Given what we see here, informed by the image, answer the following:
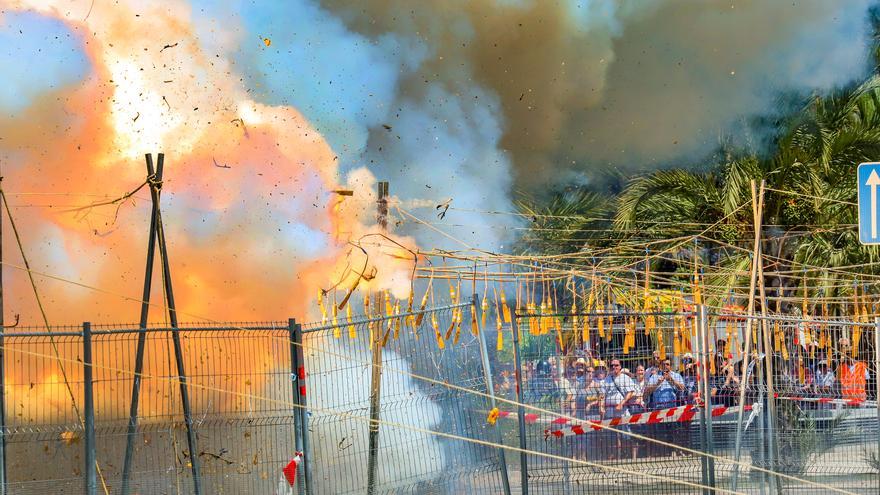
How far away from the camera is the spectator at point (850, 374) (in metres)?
9.95

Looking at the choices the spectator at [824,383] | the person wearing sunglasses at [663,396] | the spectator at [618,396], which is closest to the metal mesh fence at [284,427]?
the spectator at [618,396]

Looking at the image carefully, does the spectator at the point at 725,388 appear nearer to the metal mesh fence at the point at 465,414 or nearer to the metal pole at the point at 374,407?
the metal mesh fence at the point at 465,414

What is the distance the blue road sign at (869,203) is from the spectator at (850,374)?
2426 mm

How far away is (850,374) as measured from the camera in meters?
10.4

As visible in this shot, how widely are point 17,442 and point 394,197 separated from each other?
7.59 meters

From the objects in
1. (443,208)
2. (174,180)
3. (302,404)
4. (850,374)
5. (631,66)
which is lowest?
(850,374)

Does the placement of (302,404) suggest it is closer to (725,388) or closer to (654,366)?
(654,366)

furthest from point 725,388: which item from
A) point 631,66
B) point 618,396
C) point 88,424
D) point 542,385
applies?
point 631,66

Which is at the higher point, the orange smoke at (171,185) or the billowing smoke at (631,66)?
the billowing smoke at (631,66)

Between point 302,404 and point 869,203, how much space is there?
4.36 meters

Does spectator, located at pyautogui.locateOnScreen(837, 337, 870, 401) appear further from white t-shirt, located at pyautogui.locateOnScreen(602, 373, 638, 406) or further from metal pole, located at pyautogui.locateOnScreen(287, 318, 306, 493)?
metal pole, located at pyautogui.locateOnScreen(287, 318, 306, 493)

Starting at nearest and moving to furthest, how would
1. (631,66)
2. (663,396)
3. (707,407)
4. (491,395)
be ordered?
1. (491,395)
2. (707,407)
3. (663,396)
4. (631,66)

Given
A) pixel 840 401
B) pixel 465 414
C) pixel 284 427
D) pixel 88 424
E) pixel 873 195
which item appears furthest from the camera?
pixel 840 401

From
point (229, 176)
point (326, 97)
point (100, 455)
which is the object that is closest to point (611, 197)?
point (326, 97)
